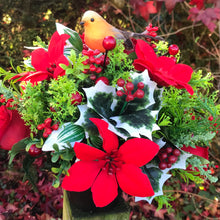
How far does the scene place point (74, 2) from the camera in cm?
158

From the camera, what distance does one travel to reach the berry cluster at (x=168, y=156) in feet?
1.51

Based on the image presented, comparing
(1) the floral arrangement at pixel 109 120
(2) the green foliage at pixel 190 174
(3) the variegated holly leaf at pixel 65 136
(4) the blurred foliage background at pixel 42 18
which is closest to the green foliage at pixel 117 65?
(1) the floral arrangement at pixel 109 120

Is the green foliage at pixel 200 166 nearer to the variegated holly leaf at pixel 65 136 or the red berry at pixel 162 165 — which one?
the red berry at pixel 162 165

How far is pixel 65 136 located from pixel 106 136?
0.24 feet

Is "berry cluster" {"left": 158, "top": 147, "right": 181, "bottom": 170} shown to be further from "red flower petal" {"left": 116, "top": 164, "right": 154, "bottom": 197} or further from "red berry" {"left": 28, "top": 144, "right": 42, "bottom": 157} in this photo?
"red berry" {"left": 28, "top": 144, "right": 42, "bottom": 157}

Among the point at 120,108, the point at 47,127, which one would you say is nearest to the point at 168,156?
the point at 120,108

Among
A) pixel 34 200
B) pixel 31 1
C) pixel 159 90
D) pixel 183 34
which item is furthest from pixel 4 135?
pixel 183 34

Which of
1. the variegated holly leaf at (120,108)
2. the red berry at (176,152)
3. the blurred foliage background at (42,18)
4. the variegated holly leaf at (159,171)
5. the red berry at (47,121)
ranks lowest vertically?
the blurred foliage background at (42,18)

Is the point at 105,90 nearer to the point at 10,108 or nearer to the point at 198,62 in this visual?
the point at 10,108

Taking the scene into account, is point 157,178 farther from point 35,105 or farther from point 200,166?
point 35,105

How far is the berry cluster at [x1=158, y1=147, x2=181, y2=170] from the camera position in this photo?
1.51ft

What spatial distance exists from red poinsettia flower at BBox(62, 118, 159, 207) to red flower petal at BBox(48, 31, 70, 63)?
195 millimetres

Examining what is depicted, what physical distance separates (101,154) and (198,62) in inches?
63.4

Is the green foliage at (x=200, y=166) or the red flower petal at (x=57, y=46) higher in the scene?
the red flower petal at (x=57, y=46)
